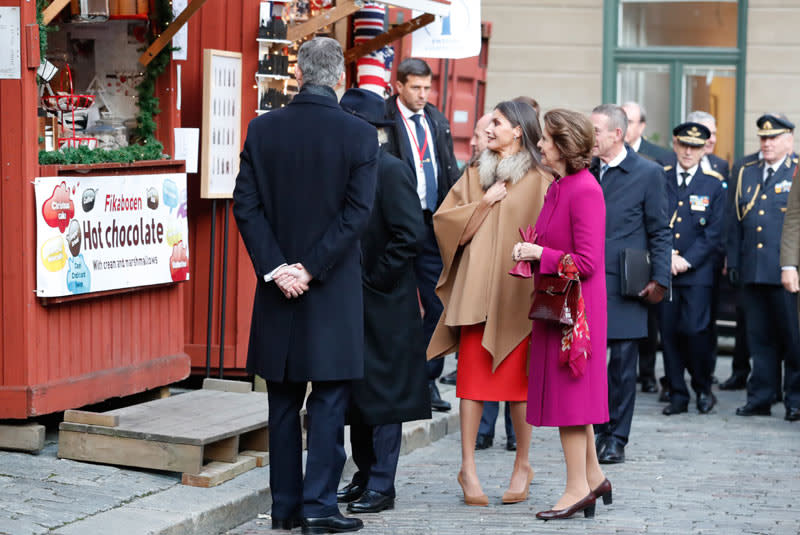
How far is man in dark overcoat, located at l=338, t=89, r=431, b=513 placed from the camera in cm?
643

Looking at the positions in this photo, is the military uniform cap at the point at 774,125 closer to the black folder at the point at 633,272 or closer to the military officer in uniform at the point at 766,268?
the military officer in uniform at the point at 766,268

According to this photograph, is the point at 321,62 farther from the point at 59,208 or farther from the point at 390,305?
the point at 59,208

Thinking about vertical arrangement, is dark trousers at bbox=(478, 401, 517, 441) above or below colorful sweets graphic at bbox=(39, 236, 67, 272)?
below

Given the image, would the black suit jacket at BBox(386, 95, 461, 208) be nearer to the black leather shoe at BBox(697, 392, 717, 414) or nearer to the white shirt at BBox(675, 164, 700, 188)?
the white shirt at BBox(675, 164, 700, 188)

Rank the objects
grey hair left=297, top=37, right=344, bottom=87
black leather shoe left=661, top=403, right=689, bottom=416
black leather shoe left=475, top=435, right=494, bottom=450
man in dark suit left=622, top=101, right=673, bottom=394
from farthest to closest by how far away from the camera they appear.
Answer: man in dark suit left=622, top=101, right=673, bottom=394
black leather shoe left=661, top=403, right=689, bottom=416
black leather shoe left=475, top=435, right=494, bottom=450
grey hair left=297, top=37, right=344, bottom=87

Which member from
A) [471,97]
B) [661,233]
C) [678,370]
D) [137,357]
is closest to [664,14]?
[471,97]

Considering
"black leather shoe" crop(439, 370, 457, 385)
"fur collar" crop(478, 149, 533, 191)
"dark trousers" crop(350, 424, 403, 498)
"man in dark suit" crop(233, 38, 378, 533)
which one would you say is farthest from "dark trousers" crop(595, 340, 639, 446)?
"man in dark suit" crop(233, 38, 378, 533)

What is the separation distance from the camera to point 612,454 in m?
8.24

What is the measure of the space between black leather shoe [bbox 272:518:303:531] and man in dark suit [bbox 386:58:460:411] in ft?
8.57

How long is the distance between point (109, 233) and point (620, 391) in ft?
10.2

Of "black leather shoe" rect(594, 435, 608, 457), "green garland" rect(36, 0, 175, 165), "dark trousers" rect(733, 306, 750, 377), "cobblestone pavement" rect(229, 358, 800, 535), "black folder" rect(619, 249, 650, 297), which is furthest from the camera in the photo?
"dark trousers" rect(733, 306, 750, 377)

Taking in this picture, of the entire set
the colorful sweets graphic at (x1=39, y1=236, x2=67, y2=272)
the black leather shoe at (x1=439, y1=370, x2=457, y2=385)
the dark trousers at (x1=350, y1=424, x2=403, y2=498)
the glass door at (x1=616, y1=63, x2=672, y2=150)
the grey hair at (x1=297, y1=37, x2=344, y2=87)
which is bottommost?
the black leather shoe at (x1=439, y1=370, x2=457, y2=385)

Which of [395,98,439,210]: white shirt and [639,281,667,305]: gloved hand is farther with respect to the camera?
[395,98,439,210]: white shirt

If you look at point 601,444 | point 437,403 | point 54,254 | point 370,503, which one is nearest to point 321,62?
point 54,254
